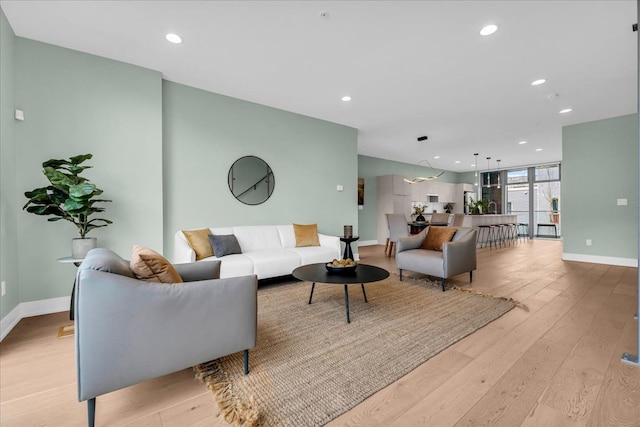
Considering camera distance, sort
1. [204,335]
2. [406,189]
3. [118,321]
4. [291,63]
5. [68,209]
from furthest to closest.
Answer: [406,189]
[291,63]
[68,209]
[204,335]
[118,321]

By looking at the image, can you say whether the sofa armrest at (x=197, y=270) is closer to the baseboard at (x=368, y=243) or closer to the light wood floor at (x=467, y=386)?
the light wood floor at (x=467, y=386)

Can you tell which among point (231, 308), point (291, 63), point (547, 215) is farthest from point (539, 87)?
point (547, 215)

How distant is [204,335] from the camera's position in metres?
1.58

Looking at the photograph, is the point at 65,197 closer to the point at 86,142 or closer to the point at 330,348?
the point at 86,142

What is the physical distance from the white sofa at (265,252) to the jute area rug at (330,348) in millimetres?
371

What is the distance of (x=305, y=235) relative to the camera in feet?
14.7

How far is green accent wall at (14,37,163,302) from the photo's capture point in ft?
9.27

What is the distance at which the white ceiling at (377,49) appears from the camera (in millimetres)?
2393

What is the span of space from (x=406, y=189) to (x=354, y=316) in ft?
21.6

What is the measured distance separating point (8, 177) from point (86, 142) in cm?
76

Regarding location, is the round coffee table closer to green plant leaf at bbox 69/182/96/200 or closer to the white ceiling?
green plant leaf at bbox 69/182/96/200

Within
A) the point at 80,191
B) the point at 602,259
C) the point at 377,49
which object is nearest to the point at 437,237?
the point at 377,49

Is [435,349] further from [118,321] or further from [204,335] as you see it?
[118,321]

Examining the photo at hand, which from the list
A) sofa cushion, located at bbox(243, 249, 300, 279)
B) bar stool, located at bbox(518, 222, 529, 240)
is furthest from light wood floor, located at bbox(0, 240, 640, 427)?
bar stool, located at bbox(518, 222, 529, 240)
